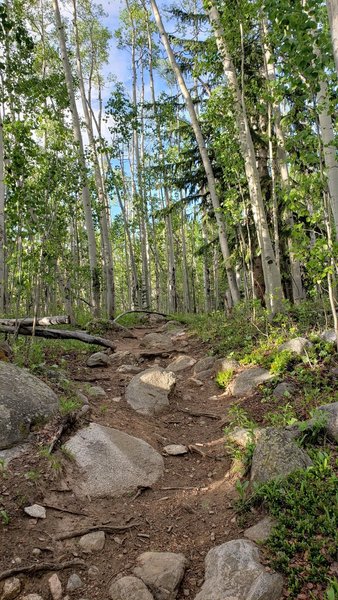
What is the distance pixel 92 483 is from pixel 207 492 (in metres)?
1.13

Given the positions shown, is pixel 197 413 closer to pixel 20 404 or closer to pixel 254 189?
pixel 20 404

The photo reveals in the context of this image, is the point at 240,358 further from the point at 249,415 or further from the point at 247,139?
the point at 247,139

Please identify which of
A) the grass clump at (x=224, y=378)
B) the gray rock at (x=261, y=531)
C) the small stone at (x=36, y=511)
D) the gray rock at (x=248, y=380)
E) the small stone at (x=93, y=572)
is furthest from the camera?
the grass clump at (x=224, y=378)

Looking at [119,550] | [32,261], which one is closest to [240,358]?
[32,261]

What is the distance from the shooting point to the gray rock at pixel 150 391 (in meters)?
5.69

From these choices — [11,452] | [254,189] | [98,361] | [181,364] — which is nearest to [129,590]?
[11,452]

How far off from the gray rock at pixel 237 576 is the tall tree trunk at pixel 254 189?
18.6ft

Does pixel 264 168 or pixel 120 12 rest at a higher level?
pixel 120 12

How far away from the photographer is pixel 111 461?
395cm

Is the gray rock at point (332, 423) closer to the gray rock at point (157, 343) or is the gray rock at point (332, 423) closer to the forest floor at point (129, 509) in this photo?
the forest floor at point (129, 509)

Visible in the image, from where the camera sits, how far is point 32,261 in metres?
6.38

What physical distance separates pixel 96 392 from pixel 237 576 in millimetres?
3630

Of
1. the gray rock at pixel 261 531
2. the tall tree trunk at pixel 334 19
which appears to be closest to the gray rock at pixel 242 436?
the gray rock at pixel 261 531

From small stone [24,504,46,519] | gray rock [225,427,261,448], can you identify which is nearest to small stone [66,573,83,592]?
small stone [24,504,46,519]
